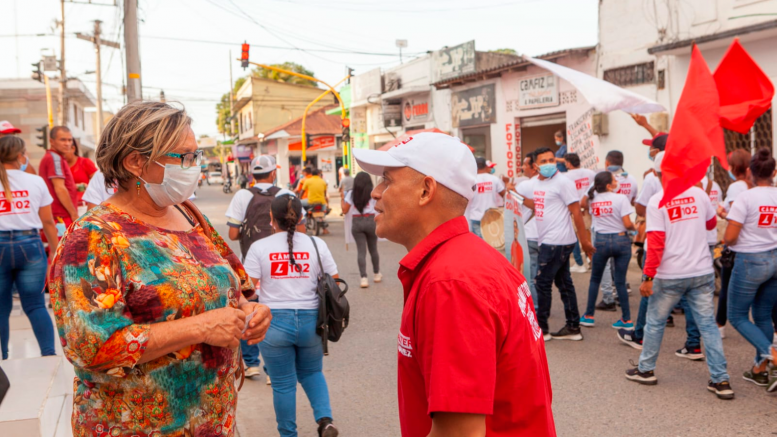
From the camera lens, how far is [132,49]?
35.1 ft

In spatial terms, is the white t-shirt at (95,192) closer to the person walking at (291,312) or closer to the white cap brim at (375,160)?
the person walking at (291,312)

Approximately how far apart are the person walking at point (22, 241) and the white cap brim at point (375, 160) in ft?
A: 15.4

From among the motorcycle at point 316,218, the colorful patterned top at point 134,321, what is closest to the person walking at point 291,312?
the colorful patterned top at point 134,321

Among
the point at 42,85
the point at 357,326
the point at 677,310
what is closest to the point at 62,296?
the point at 357,326

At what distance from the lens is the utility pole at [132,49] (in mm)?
10562

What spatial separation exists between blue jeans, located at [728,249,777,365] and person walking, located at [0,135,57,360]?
601 cm

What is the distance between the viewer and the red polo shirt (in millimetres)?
1555

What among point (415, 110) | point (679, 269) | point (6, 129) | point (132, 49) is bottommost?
point (679, 269)

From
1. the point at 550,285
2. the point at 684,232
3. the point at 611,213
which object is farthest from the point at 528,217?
the point at 684,232

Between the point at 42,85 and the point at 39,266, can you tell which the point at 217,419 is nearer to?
the point at 39,266

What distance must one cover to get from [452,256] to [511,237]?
5.07m

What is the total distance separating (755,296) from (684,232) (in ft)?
3.24

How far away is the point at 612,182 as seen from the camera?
7.51 meters

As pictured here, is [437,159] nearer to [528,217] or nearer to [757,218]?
[757,218]
